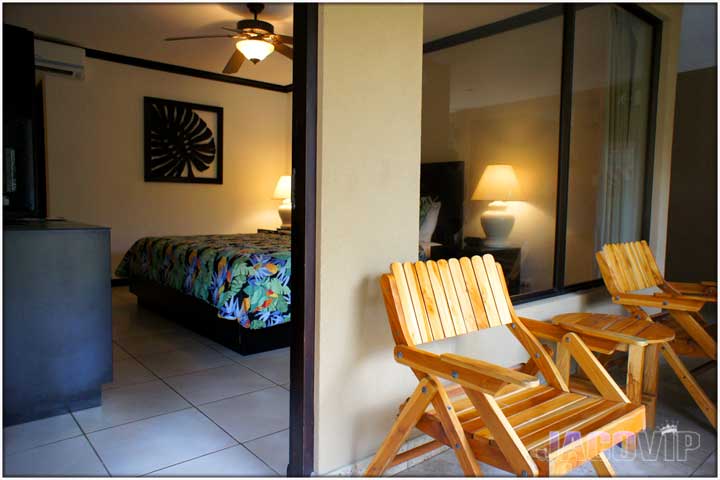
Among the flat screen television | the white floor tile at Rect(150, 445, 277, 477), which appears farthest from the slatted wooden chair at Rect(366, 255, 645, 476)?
the flat screen television

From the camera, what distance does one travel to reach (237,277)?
10.4 ft

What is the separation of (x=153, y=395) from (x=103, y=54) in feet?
13.5

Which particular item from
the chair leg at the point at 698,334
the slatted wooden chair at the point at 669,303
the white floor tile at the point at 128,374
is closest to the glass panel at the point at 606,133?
the slatted wooden chair at the point at 669,303

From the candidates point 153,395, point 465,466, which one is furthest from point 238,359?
point 465,466

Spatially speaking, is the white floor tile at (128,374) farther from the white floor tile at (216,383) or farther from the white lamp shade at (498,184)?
the white lamp shade at (498,184)

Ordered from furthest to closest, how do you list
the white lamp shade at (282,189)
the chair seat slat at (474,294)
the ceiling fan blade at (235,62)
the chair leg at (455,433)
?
the white lamp shade at (282,189) → the ceiling fan blade at (235,62) → the chair seat slat at (474,294) → the chair leg at (455,433)

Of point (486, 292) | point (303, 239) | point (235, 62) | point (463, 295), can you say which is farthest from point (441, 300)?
point (235, 62)

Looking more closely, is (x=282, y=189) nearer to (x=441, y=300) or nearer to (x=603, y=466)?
(x=441, y=300)

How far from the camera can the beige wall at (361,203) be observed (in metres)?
1.70

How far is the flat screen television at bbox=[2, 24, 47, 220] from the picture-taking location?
319 cm

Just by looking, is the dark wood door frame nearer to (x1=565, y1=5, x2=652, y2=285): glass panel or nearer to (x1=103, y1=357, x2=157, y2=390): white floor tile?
(x1=103, y1=357, x2=157, y2=390): white floor tile

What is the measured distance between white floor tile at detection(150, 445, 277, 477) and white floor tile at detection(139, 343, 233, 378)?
1.06 m

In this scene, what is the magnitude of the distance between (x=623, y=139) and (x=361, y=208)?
8.43ft

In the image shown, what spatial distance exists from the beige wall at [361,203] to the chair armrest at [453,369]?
297 mm
